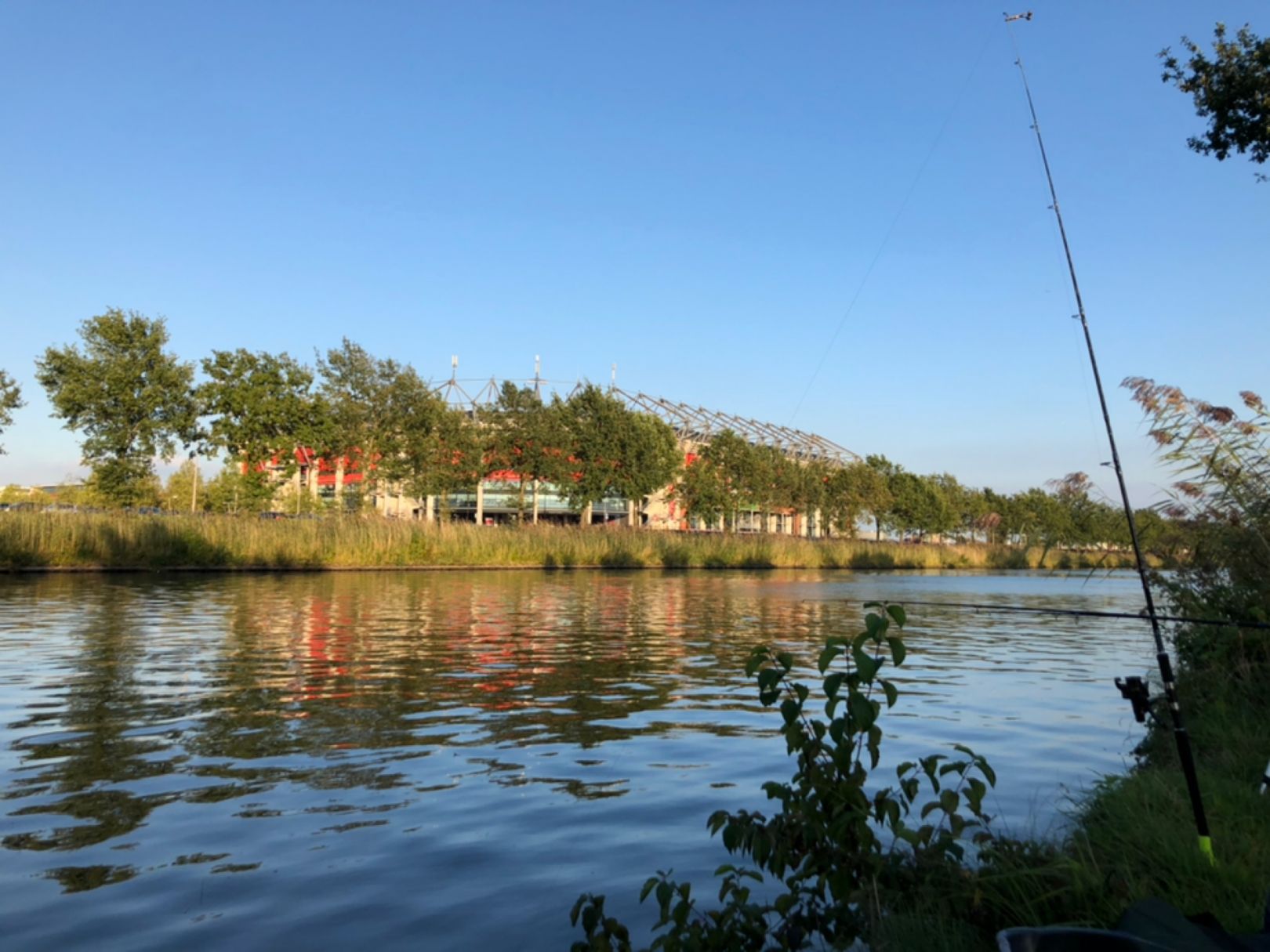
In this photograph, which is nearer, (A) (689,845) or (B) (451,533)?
(A) (689,845)

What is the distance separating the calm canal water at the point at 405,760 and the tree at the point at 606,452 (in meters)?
40.5

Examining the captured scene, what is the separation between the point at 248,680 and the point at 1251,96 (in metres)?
12.9

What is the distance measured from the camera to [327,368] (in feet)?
164

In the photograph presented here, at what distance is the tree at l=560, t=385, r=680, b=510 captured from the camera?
5806 cm

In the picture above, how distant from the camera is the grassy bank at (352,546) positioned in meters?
30.3

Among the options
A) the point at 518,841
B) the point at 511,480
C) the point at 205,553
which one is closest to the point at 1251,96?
the point at 518,841

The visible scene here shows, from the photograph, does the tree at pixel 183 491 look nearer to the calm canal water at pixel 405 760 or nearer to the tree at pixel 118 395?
the tree at pixel 118 395

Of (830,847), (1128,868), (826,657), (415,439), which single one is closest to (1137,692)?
(1128,868)

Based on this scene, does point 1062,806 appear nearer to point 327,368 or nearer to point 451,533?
point 451,533

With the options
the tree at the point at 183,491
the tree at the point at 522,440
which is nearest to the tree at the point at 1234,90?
the tree at the point at 522,440

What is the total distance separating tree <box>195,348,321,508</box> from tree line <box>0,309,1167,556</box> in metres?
0.07

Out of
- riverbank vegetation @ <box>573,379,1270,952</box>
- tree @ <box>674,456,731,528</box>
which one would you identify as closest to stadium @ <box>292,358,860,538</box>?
tree @ <box>674,456,731,528</box>

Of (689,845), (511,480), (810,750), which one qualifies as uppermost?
(511,480)

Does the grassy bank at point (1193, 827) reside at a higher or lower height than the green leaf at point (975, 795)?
lower
